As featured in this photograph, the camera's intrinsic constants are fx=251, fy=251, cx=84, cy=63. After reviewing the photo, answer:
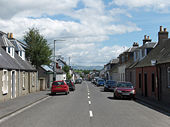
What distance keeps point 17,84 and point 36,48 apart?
858 cm

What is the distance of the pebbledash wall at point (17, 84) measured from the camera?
19.8 metres

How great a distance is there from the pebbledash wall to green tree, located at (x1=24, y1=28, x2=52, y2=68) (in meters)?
2.11

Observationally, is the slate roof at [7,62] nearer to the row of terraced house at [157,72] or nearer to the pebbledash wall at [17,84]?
the pebbledash wall at [17,84]

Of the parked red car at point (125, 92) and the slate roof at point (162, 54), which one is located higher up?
the slate roof at point (162, 54)

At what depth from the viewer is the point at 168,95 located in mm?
18500

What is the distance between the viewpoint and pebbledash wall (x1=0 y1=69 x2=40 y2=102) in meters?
19.8

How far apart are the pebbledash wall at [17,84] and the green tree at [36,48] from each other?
6.93ft

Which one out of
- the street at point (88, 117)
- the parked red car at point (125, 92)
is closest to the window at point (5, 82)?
the street at point (88, 117)

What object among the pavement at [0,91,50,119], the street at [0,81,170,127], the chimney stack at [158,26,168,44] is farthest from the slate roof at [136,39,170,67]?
the pavement at [0,91,50,119]

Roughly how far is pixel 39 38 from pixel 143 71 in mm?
13890

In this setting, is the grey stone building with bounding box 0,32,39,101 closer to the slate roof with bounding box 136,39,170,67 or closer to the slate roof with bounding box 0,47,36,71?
the slate roof with bounding box 0,47,36,71

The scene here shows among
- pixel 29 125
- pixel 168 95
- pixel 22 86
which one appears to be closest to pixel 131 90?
pixel 168 95

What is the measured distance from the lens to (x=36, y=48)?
32.2 metres

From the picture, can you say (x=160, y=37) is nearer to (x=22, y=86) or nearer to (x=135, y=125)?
(x=22, y=86)
